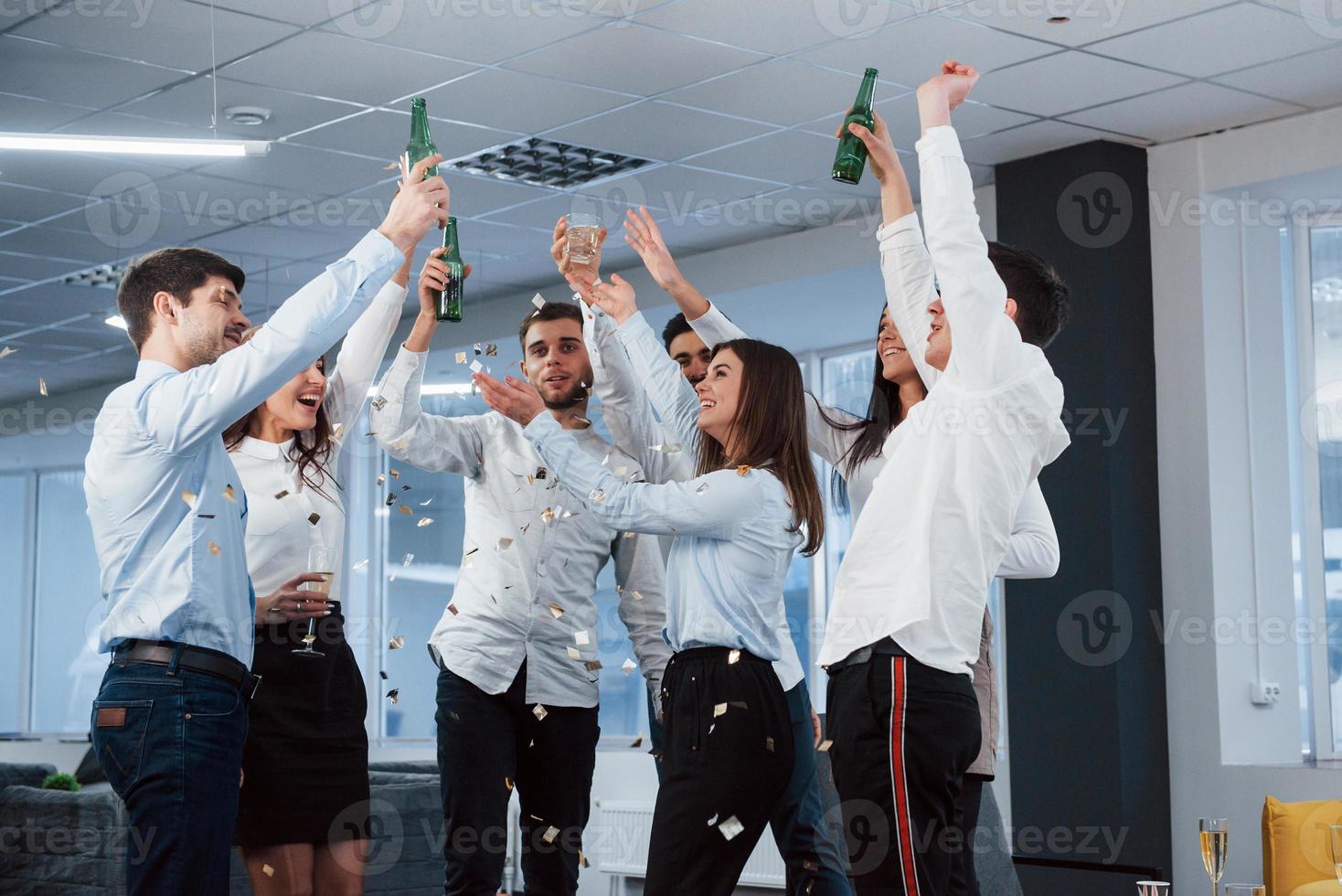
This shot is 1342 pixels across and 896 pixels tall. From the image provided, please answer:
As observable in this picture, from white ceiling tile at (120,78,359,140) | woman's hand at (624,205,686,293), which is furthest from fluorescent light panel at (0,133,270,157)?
woman's hand at (624,205,686,293)

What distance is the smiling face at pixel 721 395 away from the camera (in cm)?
296

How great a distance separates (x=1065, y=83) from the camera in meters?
5.51

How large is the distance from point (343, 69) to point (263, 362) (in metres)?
3.18

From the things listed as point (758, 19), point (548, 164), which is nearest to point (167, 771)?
point (758, 19)

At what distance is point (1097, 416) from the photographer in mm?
6051

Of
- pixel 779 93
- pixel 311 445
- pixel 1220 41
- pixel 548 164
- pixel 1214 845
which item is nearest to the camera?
pixel 1214 845

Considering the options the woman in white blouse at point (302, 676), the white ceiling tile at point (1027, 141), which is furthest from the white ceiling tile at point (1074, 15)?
the woman in white blouse at point (302, 676)

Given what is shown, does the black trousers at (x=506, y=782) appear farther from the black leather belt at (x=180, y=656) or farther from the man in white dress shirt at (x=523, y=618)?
the black leather belt at (x=180, y=656)

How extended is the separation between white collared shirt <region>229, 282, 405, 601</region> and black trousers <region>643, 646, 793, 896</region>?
31.9 inches

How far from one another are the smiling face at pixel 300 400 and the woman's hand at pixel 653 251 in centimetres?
71

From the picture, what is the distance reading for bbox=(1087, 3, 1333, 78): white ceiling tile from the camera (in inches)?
194

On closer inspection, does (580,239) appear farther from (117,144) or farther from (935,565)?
(117,144)

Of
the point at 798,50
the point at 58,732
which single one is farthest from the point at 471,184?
the point at 58,732

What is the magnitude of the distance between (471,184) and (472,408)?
13.1 ft
